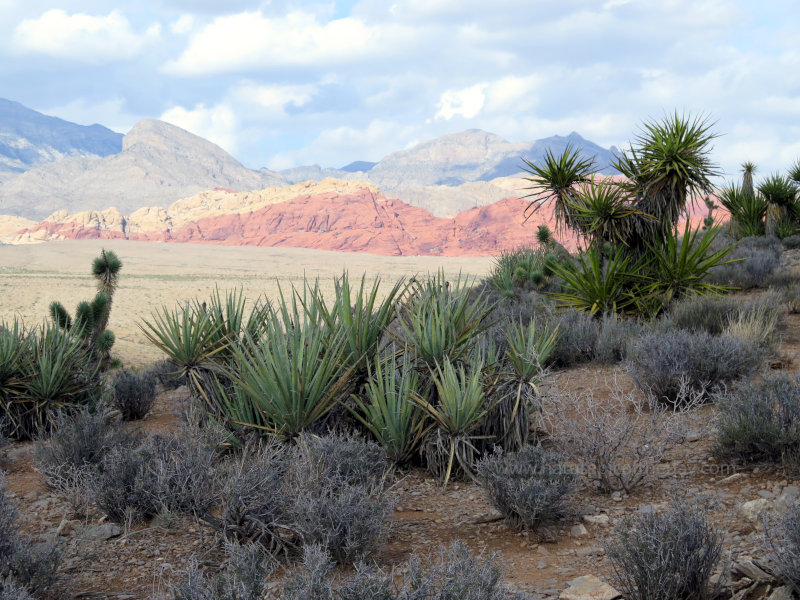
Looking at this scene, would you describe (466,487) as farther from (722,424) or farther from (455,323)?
(722,424)

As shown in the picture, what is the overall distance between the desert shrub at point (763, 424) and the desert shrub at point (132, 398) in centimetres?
641

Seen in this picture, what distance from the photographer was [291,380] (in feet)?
15.8

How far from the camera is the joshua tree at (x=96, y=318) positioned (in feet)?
29.1

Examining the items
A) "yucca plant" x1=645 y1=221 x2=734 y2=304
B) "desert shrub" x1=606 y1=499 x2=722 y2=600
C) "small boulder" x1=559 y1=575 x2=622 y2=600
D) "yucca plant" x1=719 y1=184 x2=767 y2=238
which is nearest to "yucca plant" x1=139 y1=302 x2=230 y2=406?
"small boulder" x1=559 y1=575 x2=622 y2=600

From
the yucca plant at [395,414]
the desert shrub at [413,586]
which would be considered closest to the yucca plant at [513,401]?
the yucca plant at [395,414]

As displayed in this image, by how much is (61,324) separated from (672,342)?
7.78 meters

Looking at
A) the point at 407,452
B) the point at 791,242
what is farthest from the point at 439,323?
the point at 791,242

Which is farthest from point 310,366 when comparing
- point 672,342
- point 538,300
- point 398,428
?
point 538,300

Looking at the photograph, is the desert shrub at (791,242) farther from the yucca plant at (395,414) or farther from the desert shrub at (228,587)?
the desert shrub at (228,587)

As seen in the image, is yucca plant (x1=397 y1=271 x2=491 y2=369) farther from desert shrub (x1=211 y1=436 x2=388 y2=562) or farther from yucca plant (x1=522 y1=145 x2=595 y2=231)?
yucca plant (x1=522 y1=145 x2=595 y2=231)

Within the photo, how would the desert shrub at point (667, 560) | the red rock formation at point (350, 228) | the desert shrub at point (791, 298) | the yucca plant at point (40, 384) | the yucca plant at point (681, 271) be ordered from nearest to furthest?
the desert shrub at point (667, 560) < the yucca plant at point (40, 384) < the desert shrub at point (791, 298) < the yucca plant at point (681, 271) < the red rock formation at point (350, 228)

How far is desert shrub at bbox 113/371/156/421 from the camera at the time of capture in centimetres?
790

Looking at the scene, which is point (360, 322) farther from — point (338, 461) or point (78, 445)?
point (78, 445)

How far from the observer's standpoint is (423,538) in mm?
3945
